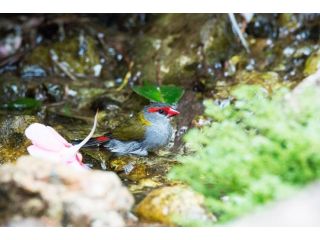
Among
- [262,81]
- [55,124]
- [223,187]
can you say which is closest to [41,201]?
[223,187]

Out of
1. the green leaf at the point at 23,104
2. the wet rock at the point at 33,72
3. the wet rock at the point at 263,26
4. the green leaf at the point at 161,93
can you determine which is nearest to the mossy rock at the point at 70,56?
the wet rock at the point at 33,72

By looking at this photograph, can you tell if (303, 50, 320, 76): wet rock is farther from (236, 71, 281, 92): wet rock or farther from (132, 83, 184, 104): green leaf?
(132, 83, 184, 104): green leaf

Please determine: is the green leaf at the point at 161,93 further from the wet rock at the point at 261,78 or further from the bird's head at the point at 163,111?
the wet rock at the point at 261,78

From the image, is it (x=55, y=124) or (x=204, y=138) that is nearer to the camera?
(x=204, y=138)

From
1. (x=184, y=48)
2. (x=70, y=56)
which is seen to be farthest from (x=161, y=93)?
(x=70, y=56)

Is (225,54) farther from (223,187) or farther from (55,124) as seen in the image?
(223,187)

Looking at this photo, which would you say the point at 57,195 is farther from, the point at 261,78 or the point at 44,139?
the point at 261,78
